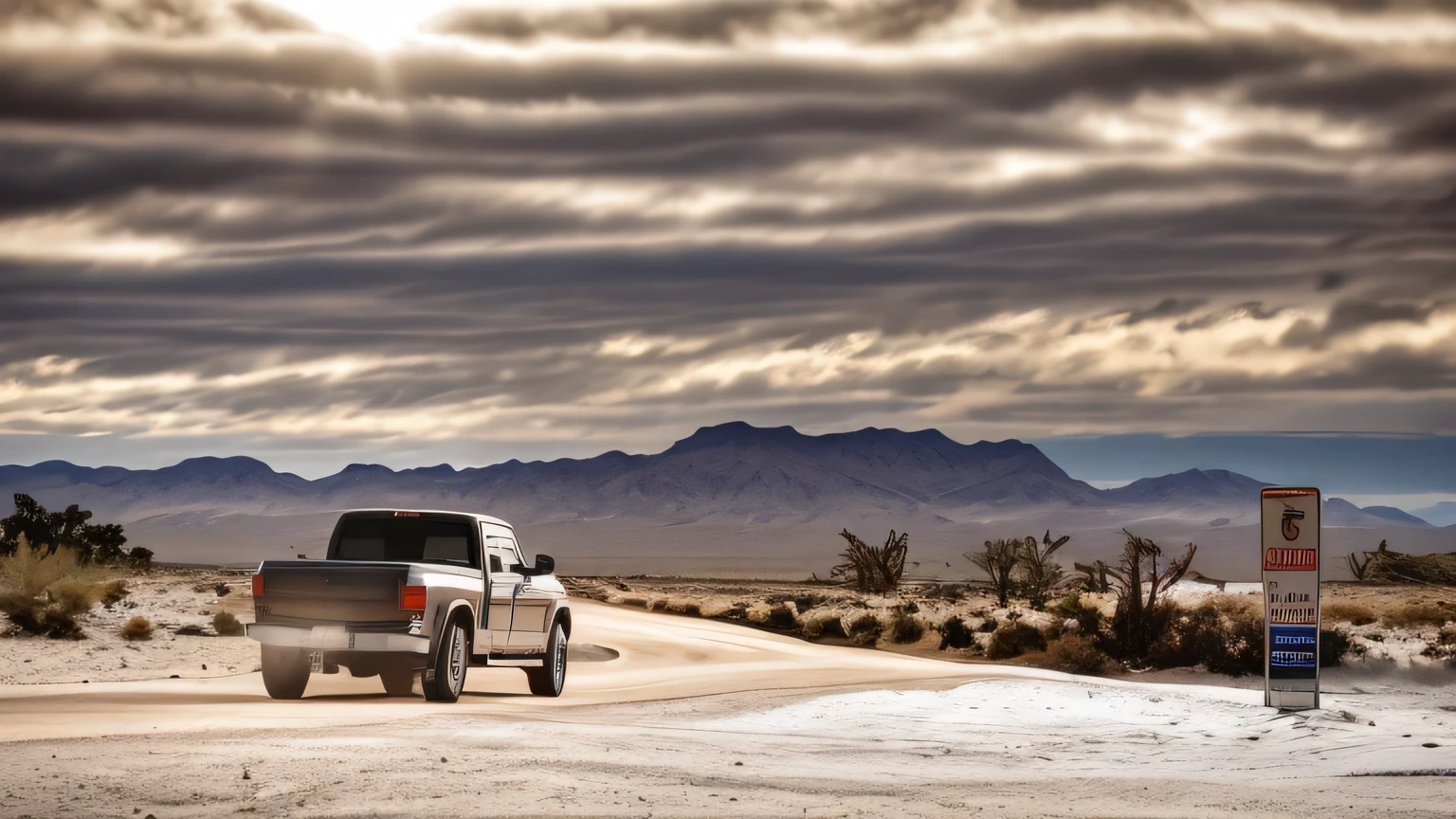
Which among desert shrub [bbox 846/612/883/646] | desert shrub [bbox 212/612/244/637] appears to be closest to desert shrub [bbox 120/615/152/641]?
desert shrub [bbox 212/612/244/637]

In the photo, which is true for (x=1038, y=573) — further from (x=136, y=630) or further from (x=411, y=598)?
(x=411, y=598)

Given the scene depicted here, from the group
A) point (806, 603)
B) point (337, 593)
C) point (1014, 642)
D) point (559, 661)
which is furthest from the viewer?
point (806, 603)

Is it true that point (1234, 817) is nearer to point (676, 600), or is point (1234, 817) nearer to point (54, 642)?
point (54, 642)

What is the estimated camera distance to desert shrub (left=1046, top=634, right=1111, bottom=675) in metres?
30.8

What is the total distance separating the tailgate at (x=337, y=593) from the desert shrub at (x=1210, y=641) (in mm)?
18500

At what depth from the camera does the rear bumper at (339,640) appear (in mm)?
17234

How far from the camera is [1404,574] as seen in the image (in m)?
65.8

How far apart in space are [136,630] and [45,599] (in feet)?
12.6

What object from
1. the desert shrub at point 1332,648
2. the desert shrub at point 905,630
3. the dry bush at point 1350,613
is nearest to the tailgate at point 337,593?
the desert shrub at point 1332,648

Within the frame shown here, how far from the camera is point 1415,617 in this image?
1382 inches

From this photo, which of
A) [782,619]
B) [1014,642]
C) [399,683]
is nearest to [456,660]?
[399,683]

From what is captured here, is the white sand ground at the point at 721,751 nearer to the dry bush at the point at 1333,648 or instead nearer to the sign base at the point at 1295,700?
the sign base at the point at 1295,700

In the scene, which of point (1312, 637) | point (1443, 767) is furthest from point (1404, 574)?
point (1443, 767)

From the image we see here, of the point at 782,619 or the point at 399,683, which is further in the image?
the point at 782,619
